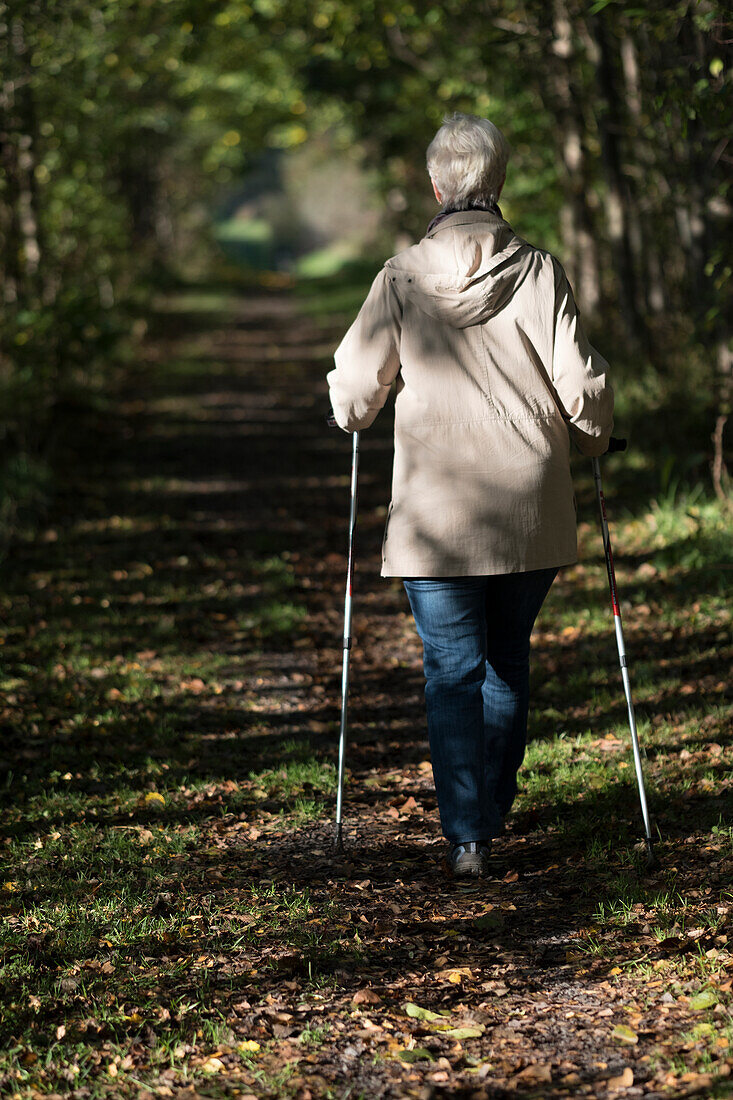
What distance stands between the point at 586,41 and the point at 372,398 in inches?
417

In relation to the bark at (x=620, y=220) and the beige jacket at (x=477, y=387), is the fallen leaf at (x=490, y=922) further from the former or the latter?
the bark at (x=620, y=220)

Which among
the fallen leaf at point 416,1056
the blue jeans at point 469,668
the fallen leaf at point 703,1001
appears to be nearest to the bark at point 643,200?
the blue jeans at point 469,668

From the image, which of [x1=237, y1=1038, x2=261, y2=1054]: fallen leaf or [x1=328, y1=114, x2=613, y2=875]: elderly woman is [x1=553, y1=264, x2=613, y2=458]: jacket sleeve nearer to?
[x1=328, y1=114, x2=613, y2=875]: elderly woman

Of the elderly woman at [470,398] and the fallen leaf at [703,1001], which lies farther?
the elderly woman at [470,398]

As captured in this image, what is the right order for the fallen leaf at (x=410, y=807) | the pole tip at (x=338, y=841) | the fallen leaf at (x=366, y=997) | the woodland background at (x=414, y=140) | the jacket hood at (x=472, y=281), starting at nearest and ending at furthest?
the fallen leaf at (x=366, y=997) → the jacket hood at (x=472, y=281) → the pole tip at (x=338, y=841) → the fallen leaf at (x=410, y=807) → the woodland background at (x=414, y=140)

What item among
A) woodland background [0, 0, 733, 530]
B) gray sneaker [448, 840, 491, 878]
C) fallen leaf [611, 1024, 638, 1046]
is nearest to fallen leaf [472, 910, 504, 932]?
gray sneaker [448, 840, 491, 878]

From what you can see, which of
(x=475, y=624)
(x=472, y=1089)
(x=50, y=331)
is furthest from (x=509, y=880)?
(x=50, y=331)

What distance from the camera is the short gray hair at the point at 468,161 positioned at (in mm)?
3748

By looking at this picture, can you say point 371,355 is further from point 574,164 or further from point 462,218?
point 574,164

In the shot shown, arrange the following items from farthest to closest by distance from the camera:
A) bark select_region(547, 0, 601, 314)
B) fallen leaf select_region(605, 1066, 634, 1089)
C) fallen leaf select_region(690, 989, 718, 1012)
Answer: bark select_region(547, 0, 601, 314) < fallen leaf select_region(690, 989, 718, 1012) < fallen leaf select_region(605, 1066, 634, 1089)

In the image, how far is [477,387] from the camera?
12.4ft

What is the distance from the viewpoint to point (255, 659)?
6914 millimetres

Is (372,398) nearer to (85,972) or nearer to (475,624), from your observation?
(475,624)

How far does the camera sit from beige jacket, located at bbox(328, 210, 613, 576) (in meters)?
3.76
